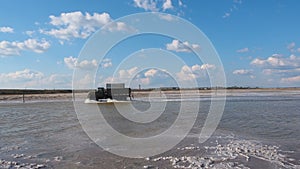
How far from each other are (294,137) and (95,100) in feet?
110

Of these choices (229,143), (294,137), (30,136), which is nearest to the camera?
(229,143)

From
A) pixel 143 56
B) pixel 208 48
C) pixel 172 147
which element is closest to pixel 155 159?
pixel 172 147

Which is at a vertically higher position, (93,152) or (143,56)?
(143,56)

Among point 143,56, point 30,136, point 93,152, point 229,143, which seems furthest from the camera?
point 143,56

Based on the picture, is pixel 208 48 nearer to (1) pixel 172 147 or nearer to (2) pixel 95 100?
(1) pixel 172 147

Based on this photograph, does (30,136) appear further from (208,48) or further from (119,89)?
(119,89)

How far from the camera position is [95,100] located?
41.5 metres

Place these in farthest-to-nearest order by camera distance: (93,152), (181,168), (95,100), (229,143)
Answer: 1. (95,100)
2. (229,143)
3. (93,152)
4. (181,168)

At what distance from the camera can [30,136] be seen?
12000mm

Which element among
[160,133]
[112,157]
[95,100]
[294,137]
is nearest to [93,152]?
[112,157]

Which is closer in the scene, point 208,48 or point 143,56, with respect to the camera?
point 208,48

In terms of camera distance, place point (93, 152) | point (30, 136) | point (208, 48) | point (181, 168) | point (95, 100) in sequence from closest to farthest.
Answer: point (181, 168) < point (93, 152) < point (30, 136) < point (208, 48) < point (95, 100)

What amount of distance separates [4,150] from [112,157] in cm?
390

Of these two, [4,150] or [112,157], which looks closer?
[112,157]
